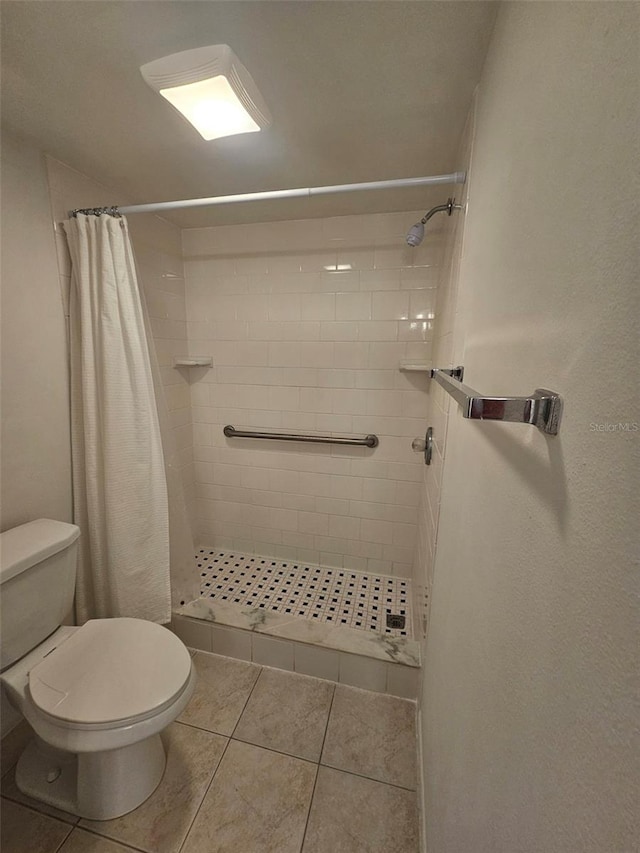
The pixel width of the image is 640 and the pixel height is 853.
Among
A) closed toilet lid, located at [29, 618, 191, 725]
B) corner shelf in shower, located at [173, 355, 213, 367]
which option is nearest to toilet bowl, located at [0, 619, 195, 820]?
closed toilet lid, located at [29, 618, 191, 725]

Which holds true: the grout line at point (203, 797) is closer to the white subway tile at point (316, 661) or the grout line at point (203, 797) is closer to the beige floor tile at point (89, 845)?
the beige floor tile at point (89, 845)

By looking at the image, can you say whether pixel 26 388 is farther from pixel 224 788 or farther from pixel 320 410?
pixel 224 788

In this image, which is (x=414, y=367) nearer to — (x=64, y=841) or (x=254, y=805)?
(x=254, y=805)

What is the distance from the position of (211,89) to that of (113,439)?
1171 mm

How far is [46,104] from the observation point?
0.99 m

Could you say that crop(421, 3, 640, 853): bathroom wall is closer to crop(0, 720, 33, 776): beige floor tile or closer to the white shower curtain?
the white shower curtain

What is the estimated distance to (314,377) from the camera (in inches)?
74.0

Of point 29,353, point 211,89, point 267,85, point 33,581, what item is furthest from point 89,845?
point 267,85

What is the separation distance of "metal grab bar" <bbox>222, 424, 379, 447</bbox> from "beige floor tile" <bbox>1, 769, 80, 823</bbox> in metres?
1.56

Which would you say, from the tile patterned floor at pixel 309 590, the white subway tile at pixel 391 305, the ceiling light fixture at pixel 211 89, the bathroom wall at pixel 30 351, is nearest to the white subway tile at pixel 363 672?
the tile patterned floor at pixel 309 590

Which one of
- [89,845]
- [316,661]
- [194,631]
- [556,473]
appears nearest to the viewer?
[556,473]

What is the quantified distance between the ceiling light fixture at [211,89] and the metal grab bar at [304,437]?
1.34 metres

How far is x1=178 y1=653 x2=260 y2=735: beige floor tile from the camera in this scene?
129cm

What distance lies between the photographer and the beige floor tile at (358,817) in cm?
97
